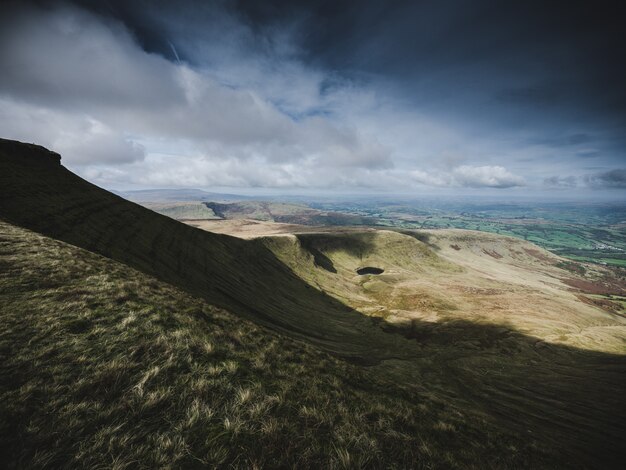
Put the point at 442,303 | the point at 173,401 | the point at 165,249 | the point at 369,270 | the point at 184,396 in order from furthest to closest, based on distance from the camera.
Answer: the point at 369,270
the point at 442,303
the point at 165,249
the point at 184,396
the point at 173,401

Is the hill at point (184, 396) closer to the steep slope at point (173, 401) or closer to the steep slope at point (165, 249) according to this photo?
the steep slope at point (173, 401)

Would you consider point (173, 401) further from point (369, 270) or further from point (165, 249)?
point (369, 270)

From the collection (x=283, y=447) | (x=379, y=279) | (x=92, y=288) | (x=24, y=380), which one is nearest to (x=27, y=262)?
(x=92, y=288)

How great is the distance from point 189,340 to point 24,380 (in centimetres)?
504

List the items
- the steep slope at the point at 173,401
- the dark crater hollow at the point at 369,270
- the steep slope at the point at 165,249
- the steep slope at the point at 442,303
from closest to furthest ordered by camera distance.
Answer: the steep slope at the point at 173,401, the steep slope at the point at 165,249, the steep slope at the point at 442,303, the dark crater hollow at the point at 369,270

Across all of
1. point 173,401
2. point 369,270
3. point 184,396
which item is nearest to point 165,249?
point 184,396

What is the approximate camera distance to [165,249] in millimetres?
55812

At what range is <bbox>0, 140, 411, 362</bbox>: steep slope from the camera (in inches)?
1446

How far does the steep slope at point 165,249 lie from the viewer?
1446 inches

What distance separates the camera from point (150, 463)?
18.5 feet

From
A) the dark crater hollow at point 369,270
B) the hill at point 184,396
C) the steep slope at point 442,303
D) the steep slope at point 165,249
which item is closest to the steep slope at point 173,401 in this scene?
the hill at point 184,396

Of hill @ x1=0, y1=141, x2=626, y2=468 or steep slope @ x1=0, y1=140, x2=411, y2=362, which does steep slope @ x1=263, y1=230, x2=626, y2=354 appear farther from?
hill @ x1=0, y1=141, x2=626, y2=468

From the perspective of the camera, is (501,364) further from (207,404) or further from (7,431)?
(7,431)

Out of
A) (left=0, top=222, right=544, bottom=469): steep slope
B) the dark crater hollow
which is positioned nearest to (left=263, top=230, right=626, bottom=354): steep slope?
the dark crater hollow
